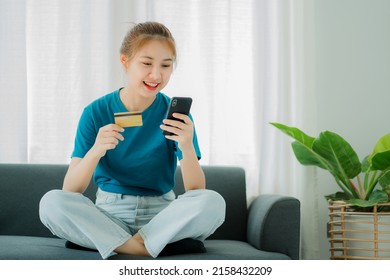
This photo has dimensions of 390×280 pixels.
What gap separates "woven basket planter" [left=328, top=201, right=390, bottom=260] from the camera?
103 inches

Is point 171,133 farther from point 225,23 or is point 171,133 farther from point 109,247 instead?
point 225,23

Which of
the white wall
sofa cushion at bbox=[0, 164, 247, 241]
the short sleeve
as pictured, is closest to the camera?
the short sleeve

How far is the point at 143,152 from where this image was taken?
2186 mm

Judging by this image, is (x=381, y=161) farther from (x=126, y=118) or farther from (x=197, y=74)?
(x=126, y=118)

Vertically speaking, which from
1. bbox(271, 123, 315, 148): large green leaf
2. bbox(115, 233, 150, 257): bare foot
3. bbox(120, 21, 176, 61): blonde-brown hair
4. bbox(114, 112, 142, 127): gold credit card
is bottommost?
bbox(115, 233, 150, 257): bare foot

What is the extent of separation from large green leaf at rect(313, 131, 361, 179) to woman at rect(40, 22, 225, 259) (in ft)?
2.23

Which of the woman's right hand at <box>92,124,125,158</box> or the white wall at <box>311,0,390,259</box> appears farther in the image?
the white wall at <box>311,0,390,259</box>

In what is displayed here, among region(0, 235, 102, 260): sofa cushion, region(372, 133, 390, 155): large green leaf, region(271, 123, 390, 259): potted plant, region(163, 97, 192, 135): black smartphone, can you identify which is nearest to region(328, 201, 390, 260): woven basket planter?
region(271, 123, 390, 259): potted plant

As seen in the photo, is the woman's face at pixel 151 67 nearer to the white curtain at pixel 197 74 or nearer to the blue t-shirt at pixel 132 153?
the blue t-shirt at pixel 132 153

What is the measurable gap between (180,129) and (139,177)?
265 millimetres

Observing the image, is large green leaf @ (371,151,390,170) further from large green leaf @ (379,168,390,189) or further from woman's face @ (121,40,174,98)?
woman's face @ (121,40,174,98)

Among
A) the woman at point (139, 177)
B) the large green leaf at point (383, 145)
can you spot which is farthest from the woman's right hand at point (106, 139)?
the large green leaf at point (383, 145)

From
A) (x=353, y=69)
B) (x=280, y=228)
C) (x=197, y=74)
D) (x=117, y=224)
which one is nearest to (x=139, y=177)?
(x=117, y=224)

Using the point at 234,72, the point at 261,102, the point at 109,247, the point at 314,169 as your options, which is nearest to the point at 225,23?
the point at 234,72
